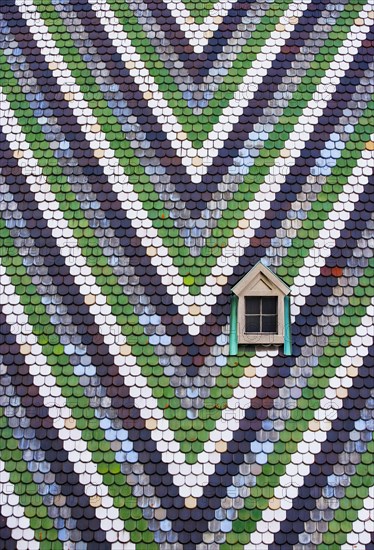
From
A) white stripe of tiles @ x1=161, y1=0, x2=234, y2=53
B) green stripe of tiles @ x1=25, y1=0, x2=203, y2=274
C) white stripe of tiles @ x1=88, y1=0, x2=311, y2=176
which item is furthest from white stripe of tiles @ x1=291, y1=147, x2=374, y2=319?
white stripe of tiles @ x1=161, y1=0, x2=234, y2=53

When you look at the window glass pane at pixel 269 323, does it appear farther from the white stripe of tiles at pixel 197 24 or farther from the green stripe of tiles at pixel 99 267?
the white stripe of tiles at pixel 197 24

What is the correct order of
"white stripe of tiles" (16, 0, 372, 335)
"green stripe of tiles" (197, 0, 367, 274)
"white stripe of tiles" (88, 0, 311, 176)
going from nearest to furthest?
"white stripe of tiles" (16, 0, 372, 335) < "green stripe of tiles" (197, 0, 367, 274) < "white stripe of tiles" (88, 0, 311, 176)

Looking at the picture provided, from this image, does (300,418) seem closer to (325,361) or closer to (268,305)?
(325,361)

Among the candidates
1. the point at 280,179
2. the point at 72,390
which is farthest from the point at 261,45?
the point at 72,390

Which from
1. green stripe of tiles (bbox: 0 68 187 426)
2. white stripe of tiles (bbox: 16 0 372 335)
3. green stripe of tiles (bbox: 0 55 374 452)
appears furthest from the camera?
white stripe of tiles (bbox: 16 0 372 335)


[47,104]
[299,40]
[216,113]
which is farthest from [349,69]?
[47,104]

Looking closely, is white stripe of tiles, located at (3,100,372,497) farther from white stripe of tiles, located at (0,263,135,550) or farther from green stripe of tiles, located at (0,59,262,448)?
white stripe of tiles, located at (0,263,135,550)

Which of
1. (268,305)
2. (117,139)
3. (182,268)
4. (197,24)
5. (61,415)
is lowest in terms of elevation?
(61,415)
